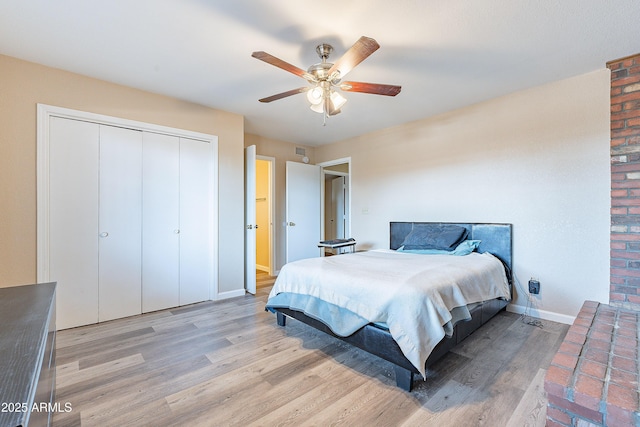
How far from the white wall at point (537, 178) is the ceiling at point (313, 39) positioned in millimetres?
298

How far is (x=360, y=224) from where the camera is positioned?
15.3ft

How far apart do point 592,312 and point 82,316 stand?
4553 millimetres

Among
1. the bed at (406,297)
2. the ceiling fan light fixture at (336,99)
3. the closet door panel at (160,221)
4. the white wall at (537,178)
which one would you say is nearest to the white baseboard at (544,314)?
the white wall at (537,178)

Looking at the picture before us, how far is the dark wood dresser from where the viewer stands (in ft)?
1.76

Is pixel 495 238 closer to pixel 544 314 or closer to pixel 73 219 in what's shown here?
pixel 544 314

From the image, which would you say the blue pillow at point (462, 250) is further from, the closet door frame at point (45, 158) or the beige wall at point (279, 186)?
the closet door frame at point (45, 158)

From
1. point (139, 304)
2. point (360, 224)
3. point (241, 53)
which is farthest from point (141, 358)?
point (360, 224)

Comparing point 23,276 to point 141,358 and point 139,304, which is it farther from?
point 141,358

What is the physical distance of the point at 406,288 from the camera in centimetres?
175

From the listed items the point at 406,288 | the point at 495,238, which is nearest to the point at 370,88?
Answer: the point at 406,288

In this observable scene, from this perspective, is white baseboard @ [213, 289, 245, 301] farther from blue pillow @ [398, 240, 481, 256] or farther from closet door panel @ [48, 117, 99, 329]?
blue pillow @ [398, 240, 481, 256]

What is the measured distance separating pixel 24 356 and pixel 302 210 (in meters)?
4.30

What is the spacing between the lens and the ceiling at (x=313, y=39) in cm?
179

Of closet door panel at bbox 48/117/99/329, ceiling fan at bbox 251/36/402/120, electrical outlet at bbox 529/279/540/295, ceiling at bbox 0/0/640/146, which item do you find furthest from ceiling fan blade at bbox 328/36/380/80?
electrical outlet at bbox 529/279/540/295
